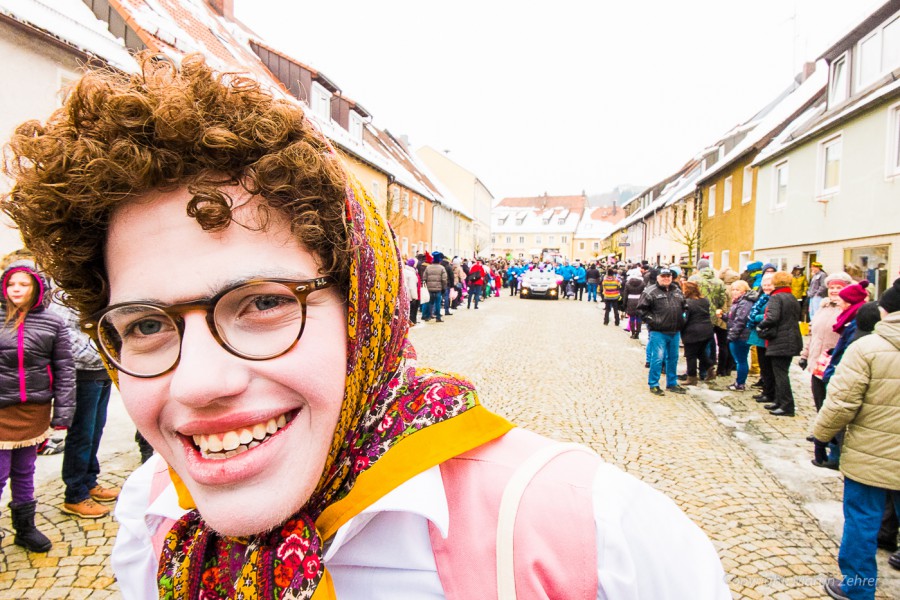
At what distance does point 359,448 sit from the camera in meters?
1.12

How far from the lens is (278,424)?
1.00m

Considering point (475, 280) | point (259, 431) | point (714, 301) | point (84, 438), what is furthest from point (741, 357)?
point (475, 280)

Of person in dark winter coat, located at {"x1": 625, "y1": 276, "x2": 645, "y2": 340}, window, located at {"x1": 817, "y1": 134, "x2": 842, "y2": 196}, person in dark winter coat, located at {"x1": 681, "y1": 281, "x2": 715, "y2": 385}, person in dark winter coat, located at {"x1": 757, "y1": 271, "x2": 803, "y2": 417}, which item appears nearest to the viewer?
person in dark winter coat, located at {"x1": 757, "y1": 271, "x2": 803, "y2": 417}

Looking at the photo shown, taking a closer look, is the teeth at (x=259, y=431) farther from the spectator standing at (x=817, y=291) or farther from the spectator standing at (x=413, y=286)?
the spectator standing at (x=817, y=291)

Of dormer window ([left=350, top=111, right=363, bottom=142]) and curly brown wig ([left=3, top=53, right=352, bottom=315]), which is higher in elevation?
dormer window ([left=350, top=111, right=363, bottom=142])

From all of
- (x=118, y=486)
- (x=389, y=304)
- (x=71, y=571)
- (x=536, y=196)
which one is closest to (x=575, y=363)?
(x=118, y=486)

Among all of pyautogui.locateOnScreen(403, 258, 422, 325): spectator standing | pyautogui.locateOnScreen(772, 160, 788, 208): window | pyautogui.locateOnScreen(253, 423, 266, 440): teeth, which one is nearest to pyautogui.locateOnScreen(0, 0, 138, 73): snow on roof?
pyautogui.locateOnScreen(403, 258, 422, 325): spectator standing

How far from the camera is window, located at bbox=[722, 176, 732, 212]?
1923 cm

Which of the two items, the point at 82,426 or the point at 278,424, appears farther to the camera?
the point at 82,426

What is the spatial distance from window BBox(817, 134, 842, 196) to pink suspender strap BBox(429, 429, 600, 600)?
46.4ft

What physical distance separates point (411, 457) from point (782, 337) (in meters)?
7.00

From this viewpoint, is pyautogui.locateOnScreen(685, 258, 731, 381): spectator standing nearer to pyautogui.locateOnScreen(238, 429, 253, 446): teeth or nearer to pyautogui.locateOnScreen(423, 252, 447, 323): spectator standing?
pyautogui.locateOnScreen(423, 252, 447, 323): spectator standing

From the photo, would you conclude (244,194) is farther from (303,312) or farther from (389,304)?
(389,304)

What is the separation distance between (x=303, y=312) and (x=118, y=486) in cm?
423
